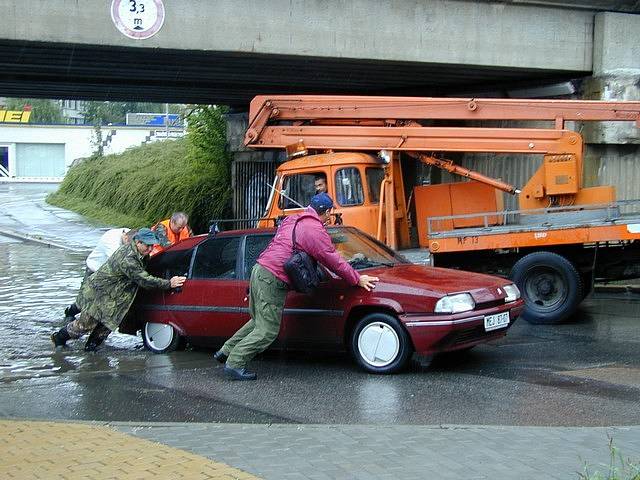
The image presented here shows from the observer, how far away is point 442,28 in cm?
1558

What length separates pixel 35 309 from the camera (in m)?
13.4

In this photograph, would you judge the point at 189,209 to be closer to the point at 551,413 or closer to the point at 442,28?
the point at 442,28

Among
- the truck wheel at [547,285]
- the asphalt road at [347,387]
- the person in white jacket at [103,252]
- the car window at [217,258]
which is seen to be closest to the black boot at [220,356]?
the asphalt road at [347,387]

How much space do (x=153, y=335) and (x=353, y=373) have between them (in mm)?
2652

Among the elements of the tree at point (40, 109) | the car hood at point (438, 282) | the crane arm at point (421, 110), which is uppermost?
the tree at point (40, 109)

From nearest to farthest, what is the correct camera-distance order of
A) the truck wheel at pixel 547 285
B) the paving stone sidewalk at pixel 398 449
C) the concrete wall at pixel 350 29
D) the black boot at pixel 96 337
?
1. the paving stone sidewalk at pixel 398 449
2. the black boot at pixel 96 337
3. the truck wheel at pixel 547 285
4. the concrete wall at pixel 350 29

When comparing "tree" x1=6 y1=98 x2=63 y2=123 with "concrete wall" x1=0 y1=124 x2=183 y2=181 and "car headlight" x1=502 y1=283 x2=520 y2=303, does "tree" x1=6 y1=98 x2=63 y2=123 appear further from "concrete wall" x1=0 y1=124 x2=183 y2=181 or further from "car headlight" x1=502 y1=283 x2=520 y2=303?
"car headlight" x1=502 y1=283 x2=520 y2=303

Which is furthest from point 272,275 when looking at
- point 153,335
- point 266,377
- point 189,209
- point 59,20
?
point 189,209

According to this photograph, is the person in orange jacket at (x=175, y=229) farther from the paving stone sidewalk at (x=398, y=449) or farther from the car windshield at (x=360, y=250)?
the paving stone sidewalk at (x=398, y=449)

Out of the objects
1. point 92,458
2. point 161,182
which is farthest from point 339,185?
point 161,182

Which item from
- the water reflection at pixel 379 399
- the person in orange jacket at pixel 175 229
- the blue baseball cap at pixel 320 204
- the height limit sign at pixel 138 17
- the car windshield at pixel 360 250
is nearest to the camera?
the water reflection at pixel 379 399

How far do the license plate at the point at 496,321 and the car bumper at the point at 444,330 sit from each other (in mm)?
37

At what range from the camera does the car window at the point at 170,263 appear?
9977 millimetres

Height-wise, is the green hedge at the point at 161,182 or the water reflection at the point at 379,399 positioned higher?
the green hedge at the point at 161,182
